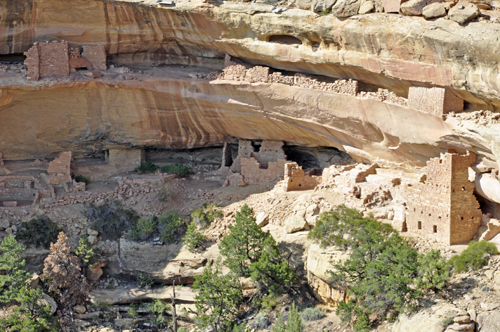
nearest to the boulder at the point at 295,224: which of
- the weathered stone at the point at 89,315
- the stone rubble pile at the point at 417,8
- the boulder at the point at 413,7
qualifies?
the stone rubble pile at the point at 417,8

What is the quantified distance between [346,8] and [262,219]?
18.2 feet

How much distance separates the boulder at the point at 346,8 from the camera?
17969 mm

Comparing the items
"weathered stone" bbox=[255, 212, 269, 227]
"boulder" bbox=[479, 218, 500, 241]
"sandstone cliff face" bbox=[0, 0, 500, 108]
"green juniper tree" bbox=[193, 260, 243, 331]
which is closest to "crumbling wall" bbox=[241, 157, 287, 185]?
"weathered stone" bbox=[255, 212, 269, 227]

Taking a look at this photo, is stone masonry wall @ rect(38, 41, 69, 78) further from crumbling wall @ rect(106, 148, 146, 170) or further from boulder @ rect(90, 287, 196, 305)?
boulder @ rect(90, 287, 196, 305)

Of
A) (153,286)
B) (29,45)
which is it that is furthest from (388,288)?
(29,45)

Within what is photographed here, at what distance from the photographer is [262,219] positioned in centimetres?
2044

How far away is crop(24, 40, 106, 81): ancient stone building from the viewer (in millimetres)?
21469

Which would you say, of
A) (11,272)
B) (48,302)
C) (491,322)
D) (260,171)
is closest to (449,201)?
(491,322)

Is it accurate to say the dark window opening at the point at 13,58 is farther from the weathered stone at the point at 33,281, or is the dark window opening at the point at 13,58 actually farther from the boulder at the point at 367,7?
the boulder at the point at 367,7

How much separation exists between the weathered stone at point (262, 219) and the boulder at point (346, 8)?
5.27 meters

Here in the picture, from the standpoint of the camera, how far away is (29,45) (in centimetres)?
2189

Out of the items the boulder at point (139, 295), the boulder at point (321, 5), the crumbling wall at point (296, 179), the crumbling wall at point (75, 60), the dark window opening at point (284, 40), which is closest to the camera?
the boulder at point (321, 5)

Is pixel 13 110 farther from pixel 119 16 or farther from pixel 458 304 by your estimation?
pixel 458 304

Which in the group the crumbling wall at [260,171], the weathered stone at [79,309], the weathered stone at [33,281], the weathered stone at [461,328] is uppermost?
the crumbling wall at [260,171]
